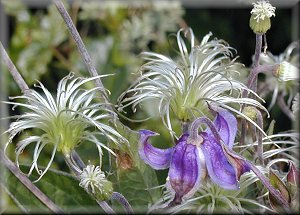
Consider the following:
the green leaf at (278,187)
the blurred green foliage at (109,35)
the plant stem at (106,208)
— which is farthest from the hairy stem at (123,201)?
the blurred green foliage at (109,35)

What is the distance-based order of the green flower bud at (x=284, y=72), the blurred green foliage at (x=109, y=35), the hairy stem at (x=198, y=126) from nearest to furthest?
the hairy stem at (x=198, y=126) < the green flower bud at (x=284, y=72) < the blurred green foliage at (x=109, y=35)

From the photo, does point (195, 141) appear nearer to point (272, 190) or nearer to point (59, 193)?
point (272, 190)

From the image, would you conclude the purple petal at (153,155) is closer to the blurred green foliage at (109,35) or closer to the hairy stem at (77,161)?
the hairy stem at (77,161)

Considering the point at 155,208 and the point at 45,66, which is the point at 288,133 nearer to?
the point at 155,208

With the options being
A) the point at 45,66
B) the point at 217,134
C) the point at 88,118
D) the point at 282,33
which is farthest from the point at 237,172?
the point at 282,33

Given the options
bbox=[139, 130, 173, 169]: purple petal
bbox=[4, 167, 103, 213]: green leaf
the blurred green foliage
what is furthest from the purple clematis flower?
the blurred green foliage

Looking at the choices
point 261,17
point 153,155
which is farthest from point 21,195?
point 261,17

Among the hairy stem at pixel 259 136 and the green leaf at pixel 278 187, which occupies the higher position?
the hairy stem at pixel 259 136
